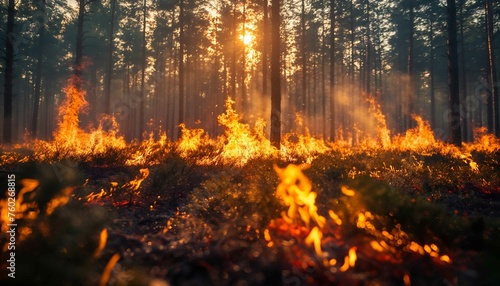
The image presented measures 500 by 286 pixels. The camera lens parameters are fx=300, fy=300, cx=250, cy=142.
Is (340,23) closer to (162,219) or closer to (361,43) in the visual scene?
(361,43)

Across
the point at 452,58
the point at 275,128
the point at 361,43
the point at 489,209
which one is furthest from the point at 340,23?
the point at 489,209

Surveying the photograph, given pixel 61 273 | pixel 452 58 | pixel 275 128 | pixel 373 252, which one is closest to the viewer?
pixel 61 273

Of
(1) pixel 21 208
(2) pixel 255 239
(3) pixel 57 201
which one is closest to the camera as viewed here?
(1) pixel 21 208

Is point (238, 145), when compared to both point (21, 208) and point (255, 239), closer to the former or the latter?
point (255, 239)

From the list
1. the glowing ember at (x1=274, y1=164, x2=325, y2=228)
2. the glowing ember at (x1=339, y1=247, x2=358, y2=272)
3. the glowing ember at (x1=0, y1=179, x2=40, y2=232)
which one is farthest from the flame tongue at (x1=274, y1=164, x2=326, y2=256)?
the glowing ember at (x1=0, y1=179, x2=40, y2=232)

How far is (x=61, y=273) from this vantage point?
168cm

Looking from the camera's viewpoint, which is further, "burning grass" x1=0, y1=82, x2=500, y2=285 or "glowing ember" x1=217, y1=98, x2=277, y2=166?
"glowing ember" x1=217, y1=98, x2=277, y2=166

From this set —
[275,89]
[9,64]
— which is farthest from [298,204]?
[9,64]

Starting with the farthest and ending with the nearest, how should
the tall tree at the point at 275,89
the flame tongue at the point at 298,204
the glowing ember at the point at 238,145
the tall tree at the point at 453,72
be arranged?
the tall tree at the point at 453,72 → the tall tree at the point at 275,89 → the glowing ember at the point at 238,145 → the flame tongue at the point at 298,204

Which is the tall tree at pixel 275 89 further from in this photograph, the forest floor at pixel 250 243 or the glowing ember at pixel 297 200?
the glowing ember at pixel 297 200

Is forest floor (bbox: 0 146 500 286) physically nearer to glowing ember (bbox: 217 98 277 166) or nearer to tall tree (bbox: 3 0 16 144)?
glowing ember (bbox: 217 98 277 166)

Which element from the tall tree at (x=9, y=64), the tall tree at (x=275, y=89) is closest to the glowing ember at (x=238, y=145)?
the tall tree at (x=275, y=89)

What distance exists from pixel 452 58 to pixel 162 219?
1480cm

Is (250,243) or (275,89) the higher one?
(275,89)
